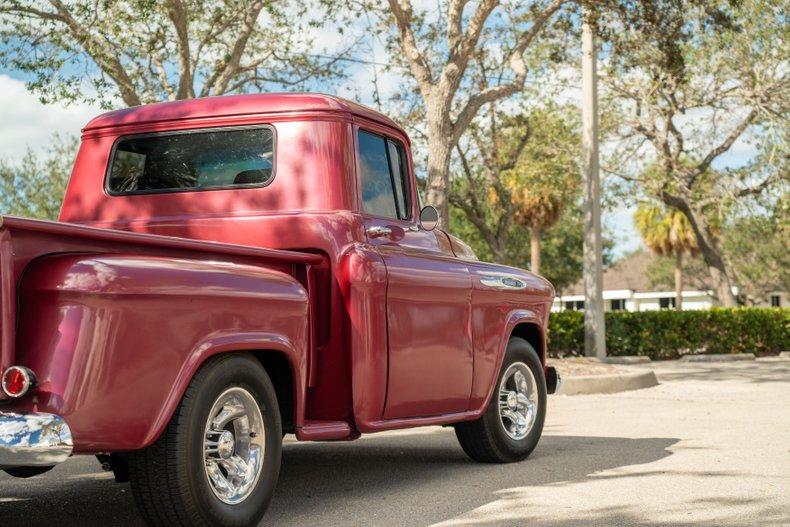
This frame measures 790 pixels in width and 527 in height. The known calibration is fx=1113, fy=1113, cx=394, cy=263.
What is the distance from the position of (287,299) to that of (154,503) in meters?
1.17

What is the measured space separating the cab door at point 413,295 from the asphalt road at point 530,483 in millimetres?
605

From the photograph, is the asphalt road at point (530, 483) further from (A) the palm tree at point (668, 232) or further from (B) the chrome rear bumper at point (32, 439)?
(A) the palm tree at point (668, 232)

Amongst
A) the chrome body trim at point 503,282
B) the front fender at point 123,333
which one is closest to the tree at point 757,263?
the chrome body trim at point 503,282

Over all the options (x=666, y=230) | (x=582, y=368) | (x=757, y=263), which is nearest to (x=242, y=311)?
(x=582, y=368)

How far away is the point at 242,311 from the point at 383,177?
2.29 metres

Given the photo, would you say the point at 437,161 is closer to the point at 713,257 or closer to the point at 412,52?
the point at 412,52

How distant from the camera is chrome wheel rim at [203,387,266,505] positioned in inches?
201

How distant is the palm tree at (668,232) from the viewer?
4884cm

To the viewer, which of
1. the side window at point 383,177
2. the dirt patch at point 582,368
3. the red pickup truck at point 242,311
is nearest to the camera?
the red pickup truck at point 242,311

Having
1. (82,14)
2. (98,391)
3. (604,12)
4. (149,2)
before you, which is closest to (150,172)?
(98,391)

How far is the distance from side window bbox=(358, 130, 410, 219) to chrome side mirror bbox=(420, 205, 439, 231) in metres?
0.11

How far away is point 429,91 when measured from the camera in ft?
54.8

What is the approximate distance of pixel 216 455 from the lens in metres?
5.16

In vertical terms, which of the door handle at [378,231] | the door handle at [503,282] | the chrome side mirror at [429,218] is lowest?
the door handle at [503,282]
